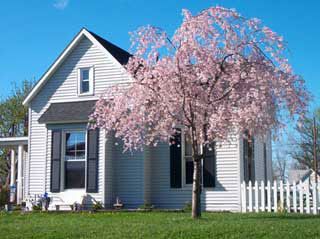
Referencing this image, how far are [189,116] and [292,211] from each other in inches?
221

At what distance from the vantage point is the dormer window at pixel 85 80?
20.8 m

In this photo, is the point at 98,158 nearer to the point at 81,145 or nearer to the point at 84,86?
the point at 81,145

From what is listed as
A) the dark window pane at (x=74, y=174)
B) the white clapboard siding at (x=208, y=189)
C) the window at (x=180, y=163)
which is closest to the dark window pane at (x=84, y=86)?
the dark window pane at (x=74, y=174)

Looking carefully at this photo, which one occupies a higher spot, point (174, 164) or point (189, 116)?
point (189, 116)

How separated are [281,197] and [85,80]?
9250 mm

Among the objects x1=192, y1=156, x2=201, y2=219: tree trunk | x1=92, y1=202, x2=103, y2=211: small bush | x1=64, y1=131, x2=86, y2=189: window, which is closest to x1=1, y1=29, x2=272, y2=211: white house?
x1=64, y1=131, x2=86, y2=189: window

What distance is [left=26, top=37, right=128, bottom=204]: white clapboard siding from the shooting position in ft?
66.7

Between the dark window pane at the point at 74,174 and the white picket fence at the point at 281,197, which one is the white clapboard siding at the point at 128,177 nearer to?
→ the dark window pane at the point at 74,174

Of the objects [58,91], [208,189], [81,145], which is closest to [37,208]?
[81,145]

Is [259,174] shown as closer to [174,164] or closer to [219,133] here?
[174,164]

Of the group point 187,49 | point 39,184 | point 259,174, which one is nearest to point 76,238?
point 187,49

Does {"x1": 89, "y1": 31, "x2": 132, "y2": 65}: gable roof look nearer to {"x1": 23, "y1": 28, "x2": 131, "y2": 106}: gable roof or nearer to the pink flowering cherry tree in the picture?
{"x1": 23, "y1": 28, "x2": 131, "y2": 106}: gable roof

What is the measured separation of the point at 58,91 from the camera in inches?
837

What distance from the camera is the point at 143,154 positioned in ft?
63.2
